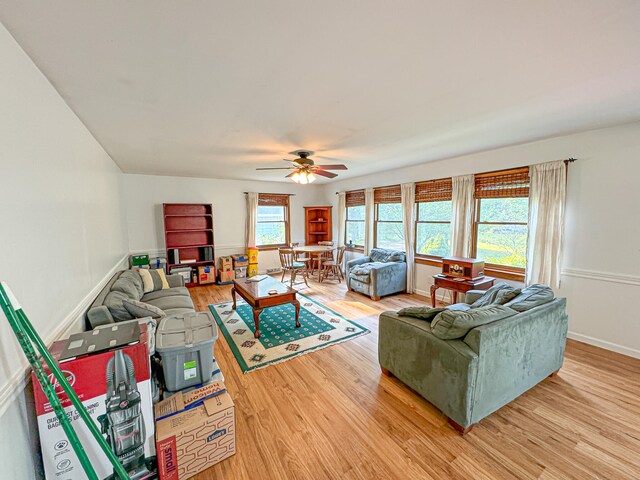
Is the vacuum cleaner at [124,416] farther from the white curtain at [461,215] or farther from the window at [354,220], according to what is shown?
the window at [354,220]

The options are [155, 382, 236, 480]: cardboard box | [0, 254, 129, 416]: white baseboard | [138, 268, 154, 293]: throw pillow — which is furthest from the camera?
[138, 268, 154, 293]: throw pillow

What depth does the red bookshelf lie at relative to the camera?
18.7 feet

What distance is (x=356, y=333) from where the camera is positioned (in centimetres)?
345

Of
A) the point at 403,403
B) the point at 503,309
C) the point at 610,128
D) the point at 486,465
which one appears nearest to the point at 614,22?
the point at 503,309

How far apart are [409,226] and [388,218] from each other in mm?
781

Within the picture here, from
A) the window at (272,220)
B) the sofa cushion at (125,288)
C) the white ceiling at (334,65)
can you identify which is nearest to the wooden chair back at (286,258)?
the window at (272,220)

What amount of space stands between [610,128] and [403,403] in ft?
12.0

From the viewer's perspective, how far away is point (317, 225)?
7.62 metres

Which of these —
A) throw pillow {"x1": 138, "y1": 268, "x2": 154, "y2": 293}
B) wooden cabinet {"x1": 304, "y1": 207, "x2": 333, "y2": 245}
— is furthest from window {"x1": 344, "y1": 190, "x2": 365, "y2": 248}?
throw pillow {"x1": 138, "y1": 268, "x2": 154, "y2": 293}

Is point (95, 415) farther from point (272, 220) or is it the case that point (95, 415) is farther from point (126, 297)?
point (272, 220)

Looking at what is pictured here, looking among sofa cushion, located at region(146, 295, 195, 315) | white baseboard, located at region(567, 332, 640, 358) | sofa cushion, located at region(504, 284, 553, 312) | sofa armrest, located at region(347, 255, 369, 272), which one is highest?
sofa cushion, located at region(504, 284, 553, 312)

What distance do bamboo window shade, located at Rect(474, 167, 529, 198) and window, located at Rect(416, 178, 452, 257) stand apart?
52 cm

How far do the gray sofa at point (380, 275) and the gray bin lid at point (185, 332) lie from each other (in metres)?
3.14

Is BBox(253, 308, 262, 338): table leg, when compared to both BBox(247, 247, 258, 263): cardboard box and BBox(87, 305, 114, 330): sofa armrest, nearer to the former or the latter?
BBox(87, 305, 114, 330): sofa armrest
